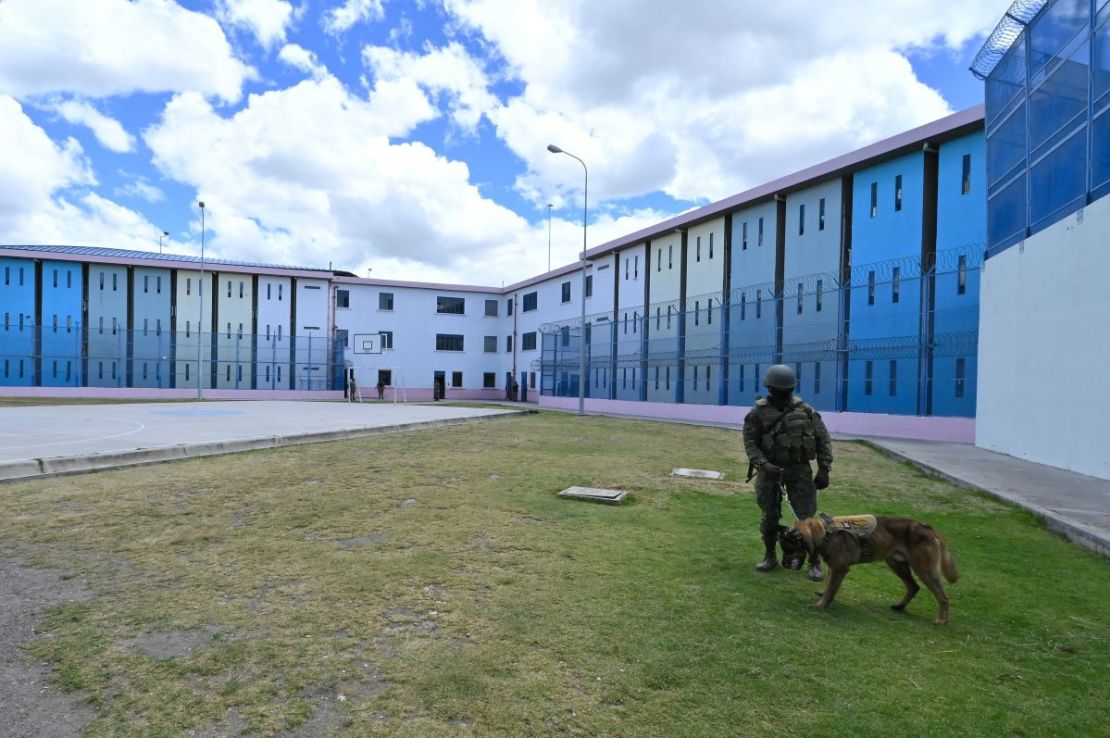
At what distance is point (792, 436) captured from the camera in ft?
17.0

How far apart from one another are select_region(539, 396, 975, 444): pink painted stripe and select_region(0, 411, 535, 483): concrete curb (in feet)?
31.5

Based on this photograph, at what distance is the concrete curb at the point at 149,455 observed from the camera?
8.81 m

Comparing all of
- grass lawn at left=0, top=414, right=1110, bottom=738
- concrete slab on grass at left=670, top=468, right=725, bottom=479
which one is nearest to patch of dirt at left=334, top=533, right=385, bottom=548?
grass lawn at left=0, top=414, right=1110, bottom=738

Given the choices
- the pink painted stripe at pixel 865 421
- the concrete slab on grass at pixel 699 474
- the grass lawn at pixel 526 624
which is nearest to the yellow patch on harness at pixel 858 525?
the grass lawn at pixel 526 624

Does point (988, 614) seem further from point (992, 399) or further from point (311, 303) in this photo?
point (311, 303)

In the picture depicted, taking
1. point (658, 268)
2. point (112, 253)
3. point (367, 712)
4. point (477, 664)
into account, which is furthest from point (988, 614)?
point (112, 253)

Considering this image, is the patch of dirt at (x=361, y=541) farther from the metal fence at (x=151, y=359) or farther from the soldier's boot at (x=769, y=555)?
the metal fence at (x=151, y=359)

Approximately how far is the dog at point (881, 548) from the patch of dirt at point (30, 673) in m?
3.95

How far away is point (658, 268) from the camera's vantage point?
33219 mm

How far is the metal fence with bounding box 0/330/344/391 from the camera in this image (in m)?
37.5

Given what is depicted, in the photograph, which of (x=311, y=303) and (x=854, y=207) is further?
(x=311, y=303)

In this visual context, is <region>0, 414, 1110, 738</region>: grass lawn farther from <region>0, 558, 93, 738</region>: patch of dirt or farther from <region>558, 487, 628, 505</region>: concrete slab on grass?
<region>558, 487, 628, 505</region>: concrete slab on grass

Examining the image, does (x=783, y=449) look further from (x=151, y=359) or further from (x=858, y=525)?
(x=151, y=359)

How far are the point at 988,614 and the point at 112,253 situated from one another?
5274cm
